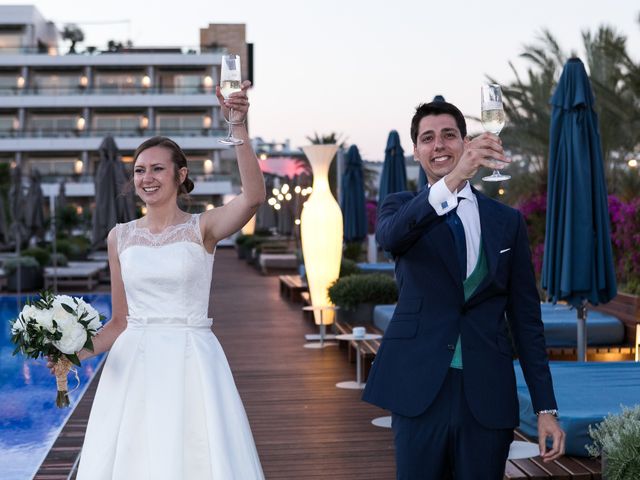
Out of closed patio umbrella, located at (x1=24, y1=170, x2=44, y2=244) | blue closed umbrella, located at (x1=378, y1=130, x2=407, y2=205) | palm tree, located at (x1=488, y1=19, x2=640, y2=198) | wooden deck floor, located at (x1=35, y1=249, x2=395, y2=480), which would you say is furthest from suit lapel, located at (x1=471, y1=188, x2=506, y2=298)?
closed patio umbrella, located at (x1=24, y1=170, x2=44, y2=244)

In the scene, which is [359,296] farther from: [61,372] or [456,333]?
[456,333]

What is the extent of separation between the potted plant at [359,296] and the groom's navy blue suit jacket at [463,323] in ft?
30.0

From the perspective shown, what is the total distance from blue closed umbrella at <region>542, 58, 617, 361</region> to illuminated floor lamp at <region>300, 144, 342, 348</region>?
193 inches

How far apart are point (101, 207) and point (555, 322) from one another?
14079 millimetres

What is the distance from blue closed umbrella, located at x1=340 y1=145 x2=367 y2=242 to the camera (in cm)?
2052

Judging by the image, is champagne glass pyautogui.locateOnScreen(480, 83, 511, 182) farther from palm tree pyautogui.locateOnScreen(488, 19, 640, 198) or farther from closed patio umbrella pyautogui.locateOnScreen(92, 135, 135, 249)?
closed patio umbrella pyautogui.locateOnScreen(92, 135, 135, 249)

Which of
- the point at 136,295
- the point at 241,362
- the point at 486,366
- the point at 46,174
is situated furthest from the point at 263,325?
the point at 46,174

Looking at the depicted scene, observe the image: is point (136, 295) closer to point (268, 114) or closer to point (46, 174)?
point (46, 174)

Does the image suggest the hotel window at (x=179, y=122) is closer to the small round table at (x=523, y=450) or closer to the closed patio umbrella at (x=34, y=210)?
the closed patio umbrella at (x=34, y=210)

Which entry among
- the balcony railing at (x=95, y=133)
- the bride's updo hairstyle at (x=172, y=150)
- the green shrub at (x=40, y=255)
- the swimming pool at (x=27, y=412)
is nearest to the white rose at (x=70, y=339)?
the bride's updo hairstyle at (x=172, y=150)

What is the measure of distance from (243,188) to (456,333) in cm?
98

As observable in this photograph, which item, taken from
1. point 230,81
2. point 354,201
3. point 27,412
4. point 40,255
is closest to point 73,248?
point 40,255

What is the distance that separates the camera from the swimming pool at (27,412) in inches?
264

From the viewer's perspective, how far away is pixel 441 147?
2850 mm
